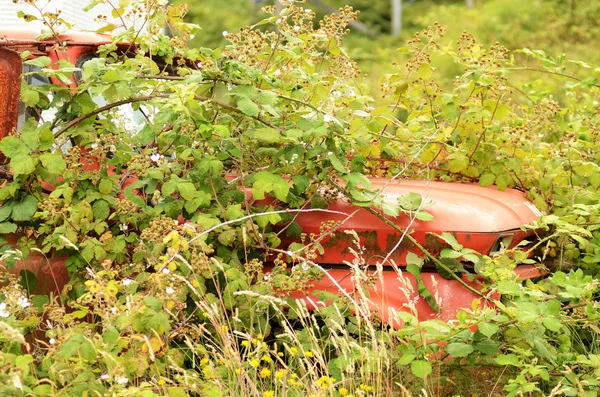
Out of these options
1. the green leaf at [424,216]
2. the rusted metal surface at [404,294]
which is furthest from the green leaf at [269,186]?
the green leaf at [424,216]

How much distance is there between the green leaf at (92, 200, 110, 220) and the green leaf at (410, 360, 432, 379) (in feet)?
5.01

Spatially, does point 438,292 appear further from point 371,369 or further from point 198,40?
point 198,40

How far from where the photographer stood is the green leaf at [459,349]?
3713 millimetres

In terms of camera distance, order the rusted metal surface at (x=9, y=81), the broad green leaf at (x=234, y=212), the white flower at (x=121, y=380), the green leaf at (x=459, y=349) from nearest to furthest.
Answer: the white flower at (x=121, y=380), the green leaf at (x=459, y=349), the rusted metal surface at (x=9, y=81), the broad green leaf at (x=234, y=212)

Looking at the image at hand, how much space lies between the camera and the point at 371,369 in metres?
3.75

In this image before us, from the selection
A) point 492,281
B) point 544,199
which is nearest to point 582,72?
point 544,199

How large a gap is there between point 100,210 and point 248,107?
2.69ft

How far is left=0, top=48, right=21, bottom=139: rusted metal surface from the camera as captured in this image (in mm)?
3846

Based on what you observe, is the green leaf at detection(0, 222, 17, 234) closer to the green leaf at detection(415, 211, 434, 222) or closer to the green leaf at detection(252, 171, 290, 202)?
the green leaf at detection(252, 171, 290, 202)

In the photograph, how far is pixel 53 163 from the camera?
405 centimetres

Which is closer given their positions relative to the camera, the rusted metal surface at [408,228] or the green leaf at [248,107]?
the green leaf at [248,107]

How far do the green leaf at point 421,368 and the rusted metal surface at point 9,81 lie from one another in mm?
1960

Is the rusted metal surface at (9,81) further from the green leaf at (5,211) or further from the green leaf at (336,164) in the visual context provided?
the green leaf at (336,164)

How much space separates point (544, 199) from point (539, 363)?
4.35 ft
